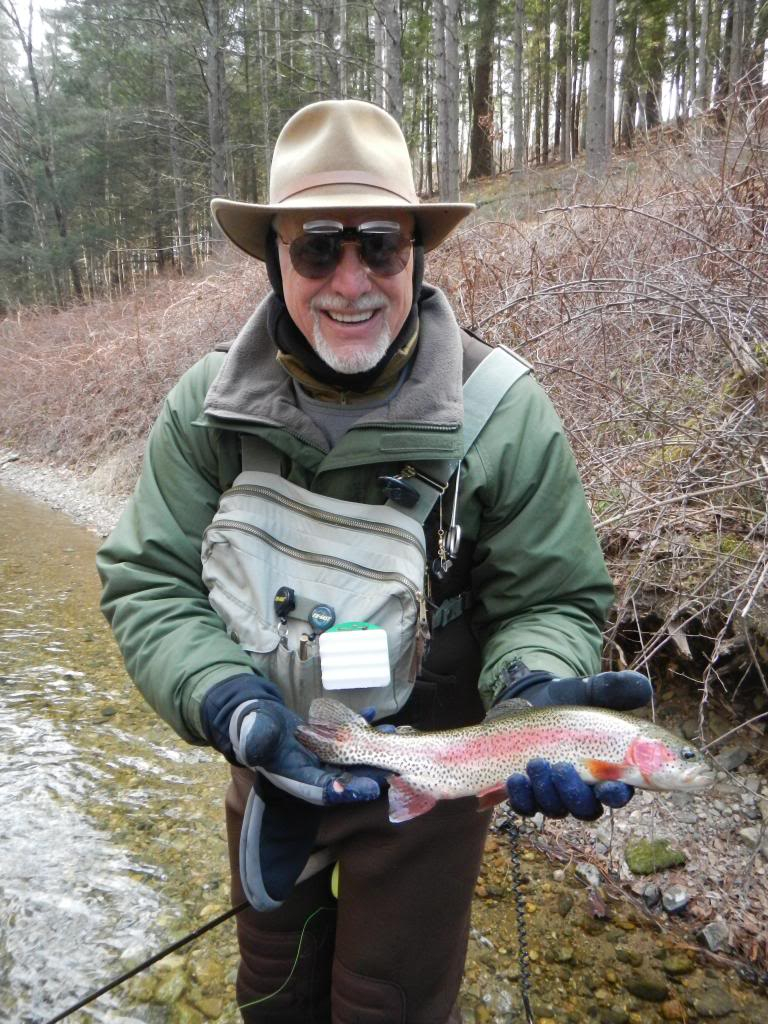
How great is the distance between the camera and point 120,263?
30.4 meters

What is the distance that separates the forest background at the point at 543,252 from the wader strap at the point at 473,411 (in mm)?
1235

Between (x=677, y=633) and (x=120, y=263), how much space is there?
105 ft

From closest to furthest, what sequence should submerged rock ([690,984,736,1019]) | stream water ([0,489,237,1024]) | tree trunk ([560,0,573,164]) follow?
→ submerged rock ([690,984,736,1019]) → stream water ([0,489,237,1024]) → tree trunk ([560,0,573,164])

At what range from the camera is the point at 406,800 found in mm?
1914

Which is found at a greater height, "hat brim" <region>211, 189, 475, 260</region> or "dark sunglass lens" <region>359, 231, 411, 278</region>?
"hat brim" <region>211, 189, 475, 260</region>

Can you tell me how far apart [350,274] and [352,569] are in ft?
2.90

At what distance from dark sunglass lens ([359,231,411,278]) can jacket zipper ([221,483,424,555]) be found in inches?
29.3

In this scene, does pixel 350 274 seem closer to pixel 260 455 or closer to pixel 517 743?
pixel 260 455

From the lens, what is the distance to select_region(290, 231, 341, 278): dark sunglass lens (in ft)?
6.96

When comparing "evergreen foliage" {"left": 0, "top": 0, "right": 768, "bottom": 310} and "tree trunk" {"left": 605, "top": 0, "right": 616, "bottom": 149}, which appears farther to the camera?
"evergreen foliage" {"left": 0, "top": 0, "right": 768, "bottom": 310}

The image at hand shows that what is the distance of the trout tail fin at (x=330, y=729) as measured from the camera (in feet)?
6.31

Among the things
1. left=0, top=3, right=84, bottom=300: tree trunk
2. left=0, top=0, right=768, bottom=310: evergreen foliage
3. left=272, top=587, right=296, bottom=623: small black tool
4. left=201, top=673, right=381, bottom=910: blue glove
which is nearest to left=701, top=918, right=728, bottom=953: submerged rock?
left=201, top=673, right=381, bottom=910: blue glove

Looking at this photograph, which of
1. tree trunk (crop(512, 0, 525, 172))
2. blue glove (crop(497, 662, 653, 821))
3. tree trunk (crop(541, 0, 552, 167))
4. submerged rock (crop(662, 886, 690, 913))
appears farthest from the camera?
tree trunk (crop(541, 0, 552, 167))

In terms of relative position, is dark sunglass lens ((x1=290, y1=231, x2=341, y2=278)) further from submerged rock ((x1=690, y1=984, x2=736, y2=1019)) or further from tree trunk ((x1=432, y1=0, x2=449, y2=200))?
tree trunk ((x1=432, y1=0, x2=449, y2=200))
